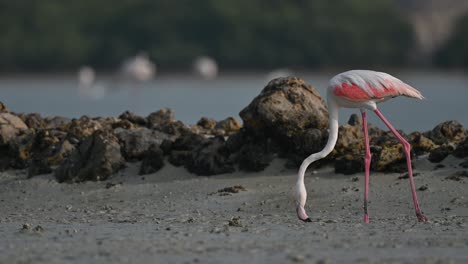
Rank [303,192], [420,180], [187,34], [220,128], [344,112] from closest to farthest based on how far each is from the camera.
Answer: [303,192], [420,180], [220,128], [344,112], [187,34]

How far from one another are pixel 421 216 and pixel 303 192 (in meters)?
1.04

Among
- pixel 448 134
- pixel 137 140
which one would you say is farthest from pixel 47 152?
pixel 448 134

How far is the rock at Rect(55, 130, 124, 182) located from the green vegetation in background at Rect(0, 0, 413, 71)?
194 ft

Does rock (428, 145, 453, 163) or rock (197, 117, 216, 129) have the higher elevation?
rock (197, 117, 216, 129)

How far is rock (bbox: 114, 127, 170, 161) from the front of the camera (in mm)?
12750

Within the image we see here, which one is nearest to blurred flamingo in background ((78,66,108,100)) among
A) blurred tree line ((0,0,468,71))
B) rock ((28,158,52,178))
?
blurred tree line ((0,0,468,71))

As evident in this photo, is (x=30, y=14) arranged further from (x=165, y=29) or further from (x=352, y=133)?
(x=352, y=133)

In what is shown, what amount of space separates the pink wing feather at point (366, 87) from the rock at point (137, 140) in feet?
9.96

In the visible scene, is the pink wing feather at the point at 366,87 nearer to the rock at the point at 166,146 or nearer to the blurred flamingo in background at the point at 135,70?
the rock at the point at 166,146

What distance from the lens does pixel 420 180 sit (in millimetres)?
11609

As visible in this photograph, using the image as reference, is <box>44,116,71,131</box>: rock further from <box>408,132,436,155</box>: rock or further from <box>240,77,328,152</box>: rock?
<box>408,132,436,155</box>: rock

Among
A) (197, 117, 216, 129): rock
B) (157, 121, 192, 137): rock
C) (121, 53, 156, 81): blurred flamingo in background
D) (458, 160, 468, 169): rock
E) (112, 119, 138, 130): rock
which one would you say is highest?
(121, 53, 156, 81): blurred flamingo in background

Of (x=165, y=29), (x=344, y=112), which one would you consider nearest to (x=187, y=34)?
(x=165, y=29)

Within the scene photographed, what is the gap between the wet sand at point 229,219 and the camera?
8.39m
